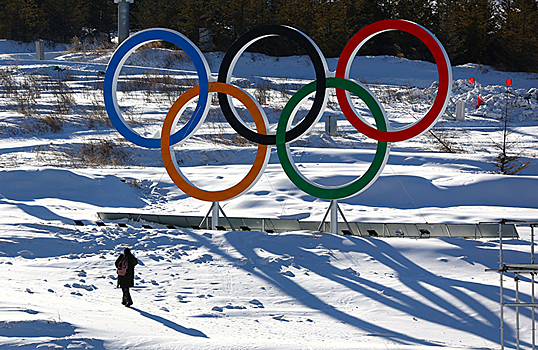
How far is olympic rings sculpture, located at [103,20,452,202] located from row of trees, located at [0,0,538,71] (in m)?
29.2

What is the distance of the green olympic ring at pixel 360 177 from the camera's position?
1023cm

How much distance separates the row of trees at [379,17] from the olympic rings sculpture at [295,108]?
29205 mm

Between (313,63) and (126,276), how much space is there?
536 cm

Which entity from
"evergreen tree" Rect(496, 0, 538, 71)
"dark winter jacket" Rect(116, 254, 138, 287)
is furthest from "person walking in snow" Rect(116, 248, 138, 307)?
"evergreen tree" Rect(496, 0, 538, 71)

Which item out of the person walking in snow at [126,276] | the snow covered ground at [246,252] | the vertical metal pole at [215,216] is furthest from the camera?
the vertical metal pole at [215,216]

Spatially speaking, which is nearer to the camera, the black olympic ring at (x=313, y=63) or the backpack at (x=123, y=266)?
the backpack at (x=123, y=266)

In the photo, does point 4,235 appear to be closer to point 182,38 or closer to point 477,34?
point 182,38

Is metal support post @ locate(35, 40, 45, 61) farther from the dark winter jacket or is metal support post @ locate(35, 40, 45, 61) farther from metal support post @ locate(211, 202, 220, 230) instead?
the dark winter jacket

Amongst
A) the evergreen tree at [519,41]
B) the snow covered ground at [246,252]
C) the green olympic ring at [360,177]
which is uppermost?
the evergreen tree at [519,41]

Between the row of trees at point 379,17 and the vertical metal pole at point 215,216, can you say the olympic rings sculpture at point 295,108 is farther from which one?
the row of trees at point 379,17

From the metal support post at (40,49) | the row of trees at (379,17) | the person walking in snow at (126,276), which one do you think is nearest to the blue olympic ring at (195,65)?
the person walking in snow at (126,276)

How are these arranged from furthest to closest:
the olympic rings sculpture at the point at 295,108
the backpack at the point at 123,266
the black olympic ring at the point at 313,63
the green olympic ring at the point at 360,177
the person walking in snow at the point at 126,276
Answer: the black olympic ring at the point at 313,63 → the green olympic ring at the point at 360,177 → the olympic rings sculpture at the point at 295,108 → the backpack at the point at 123,266 → the person walking in snow at the point at 126,276

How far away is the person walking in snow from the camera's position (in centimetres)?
717

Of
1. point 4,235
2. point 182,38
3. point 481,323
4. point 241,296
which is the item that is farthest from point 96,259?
point 481,323
